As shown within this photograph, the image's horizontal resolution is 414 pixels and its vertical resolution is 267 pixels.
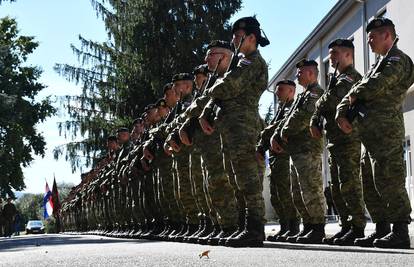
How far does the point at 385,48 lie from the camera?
6469 millimetres

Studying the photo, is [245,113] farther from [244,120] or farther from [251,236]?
[251,236]

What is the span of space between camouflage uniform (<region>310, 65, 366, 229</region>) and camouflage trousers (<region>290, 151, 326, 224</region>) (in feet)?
1.16

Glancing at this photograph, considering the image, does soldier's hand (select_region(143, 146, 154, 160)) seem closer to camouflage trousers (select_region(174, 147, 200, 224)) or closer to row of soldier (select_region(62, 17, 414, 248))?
row of soldier (select_region(62, 17, 414, 248))

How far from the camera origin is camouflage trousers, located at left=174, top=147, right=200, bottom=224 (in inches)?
360

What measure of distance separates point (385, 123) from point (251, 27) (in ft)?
5.28

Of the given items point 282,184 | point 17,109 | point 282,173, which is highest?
point 17,109

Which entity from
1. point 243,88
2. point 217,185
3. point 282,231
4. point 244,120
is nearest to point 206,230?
point 282,231

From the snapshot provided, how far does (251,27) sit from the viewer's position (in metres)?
7.07

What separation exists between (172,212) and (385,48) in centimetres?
456

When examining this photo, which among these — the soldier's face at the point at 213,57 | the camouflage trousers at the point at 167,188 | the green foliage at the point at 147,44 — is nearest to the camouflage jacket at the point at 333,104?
the soldier's face at the point at 213,57

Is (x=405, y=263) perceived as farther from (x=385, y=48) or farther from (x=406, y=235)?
(x=385, y=48)

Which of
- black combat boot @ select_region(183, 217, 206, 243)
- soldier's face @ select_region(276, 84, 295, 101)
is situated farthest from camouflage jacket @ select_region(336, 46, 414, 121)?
black combat boot @ select_region(183, 217, 206, 243)

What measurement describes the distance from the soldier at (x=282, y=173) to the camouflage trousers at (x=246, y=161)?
59.0 inches

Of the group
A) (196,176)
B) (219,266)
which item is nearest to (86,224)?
(196,176)
